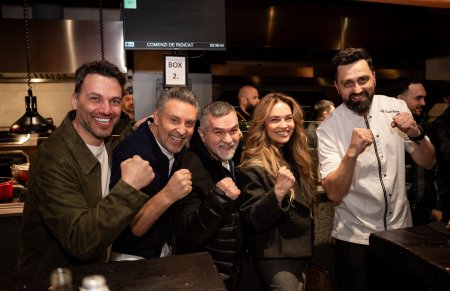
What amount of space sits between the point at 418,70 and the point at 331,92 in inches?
61.0

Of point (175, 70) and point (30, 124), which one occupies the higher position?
point (175, 70)

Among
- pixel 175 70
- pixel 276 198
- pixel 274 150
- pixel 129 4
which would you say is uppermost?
pixel 129 4

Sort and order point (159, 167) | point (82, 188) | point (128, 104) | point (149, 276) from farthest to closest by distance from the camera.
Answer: point (128, 104) < point (159, 167) < point (82, 188) < point (149, 276)

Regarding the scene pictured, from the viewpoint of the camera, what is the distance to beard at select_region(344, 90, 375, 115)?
2.29 metres

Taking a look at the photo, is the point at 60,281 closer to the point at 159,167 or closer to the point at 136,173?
the point at 136,173

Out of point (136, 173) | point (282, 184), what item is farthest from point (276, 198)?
point (136, 173)

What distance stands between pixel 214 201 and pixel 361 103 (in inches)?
41.8

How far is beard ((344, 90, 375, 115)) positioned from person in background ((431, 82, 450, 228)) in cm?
120

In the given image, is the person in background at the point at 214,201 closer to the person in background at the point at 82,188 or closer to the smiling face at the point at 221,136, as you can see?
the smiling face at the point at 221,136

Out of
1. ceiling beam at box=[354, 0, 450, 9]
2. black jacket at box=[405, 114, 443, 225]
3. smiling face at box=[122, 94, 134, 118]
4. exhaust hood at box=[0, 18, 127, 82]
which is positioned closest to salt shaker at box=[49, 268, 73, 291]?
black jacket at box=[405, 114, 443, 225]

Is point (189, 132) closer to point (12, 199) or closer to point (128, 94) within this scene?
point (12, 199)

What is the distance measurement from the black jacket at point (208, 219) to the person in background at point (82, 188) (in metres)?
0.37

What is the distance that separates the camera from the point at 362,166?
227 centimetres

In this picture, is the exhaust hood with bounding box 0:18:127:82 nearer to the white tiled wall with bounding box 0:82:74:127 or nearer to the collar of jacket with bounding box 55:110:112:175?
the white tiled wall with bounding box 0:82:74:127
